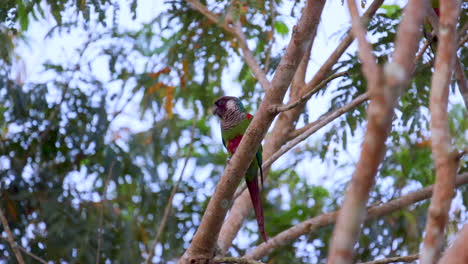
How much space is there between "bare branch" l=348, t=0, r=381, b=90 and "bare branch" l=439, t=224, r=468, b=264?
39 cm

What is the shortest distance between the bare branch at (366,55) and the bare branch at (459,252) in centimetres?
39

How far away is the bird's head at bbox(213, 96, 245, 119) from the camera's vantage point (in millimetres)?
4664

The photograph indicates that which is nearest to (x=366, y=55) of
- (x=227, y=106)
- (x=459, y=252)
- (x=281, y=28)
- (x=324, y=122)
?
(x=459, y=252)

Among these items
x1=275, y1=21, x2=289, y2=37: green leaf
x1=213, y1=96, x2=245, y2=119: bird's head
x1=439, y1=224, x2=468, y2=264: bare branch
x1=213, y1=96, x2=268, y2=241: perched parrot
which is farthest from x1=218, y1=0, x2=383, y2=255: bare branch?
x1=439, y1=224, x2=468, y2=264: bare branch

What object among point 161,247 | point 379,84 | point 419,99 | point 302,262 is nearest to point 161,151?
point 161,247

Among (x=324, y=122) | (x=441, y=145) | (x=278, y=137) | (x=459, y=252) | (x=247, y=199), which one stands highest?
(x=278, y=137)

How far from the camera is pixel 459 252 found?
1.39m

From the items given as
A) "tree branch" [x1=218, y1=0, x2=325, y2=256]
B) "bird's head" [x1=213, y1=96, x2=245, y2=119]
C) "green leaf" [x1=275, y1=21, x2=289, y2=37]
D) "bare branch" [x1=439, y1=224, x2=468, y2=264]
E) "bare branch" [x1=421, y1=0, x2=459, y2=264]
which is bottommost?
"bare branch" [x1=439, y1=224, x2=468, y2=264]

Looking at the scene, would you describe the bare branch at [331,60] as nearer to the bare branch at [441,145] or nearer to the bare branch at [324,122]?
the bare branch at [324,122]

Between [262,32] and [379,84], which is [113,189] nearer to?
[262,32]

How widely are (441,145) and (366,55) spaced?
11.2 inches

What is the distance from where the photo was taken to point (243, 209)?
4367mm

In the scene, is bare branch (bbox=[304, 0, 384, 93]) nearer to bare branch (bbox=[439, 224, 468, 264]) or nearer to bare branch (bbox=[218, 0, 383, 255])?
bare branch (bbox=[218, 0, 383, 255])

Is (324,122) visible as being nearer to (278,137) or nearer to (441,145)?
(278,137)
